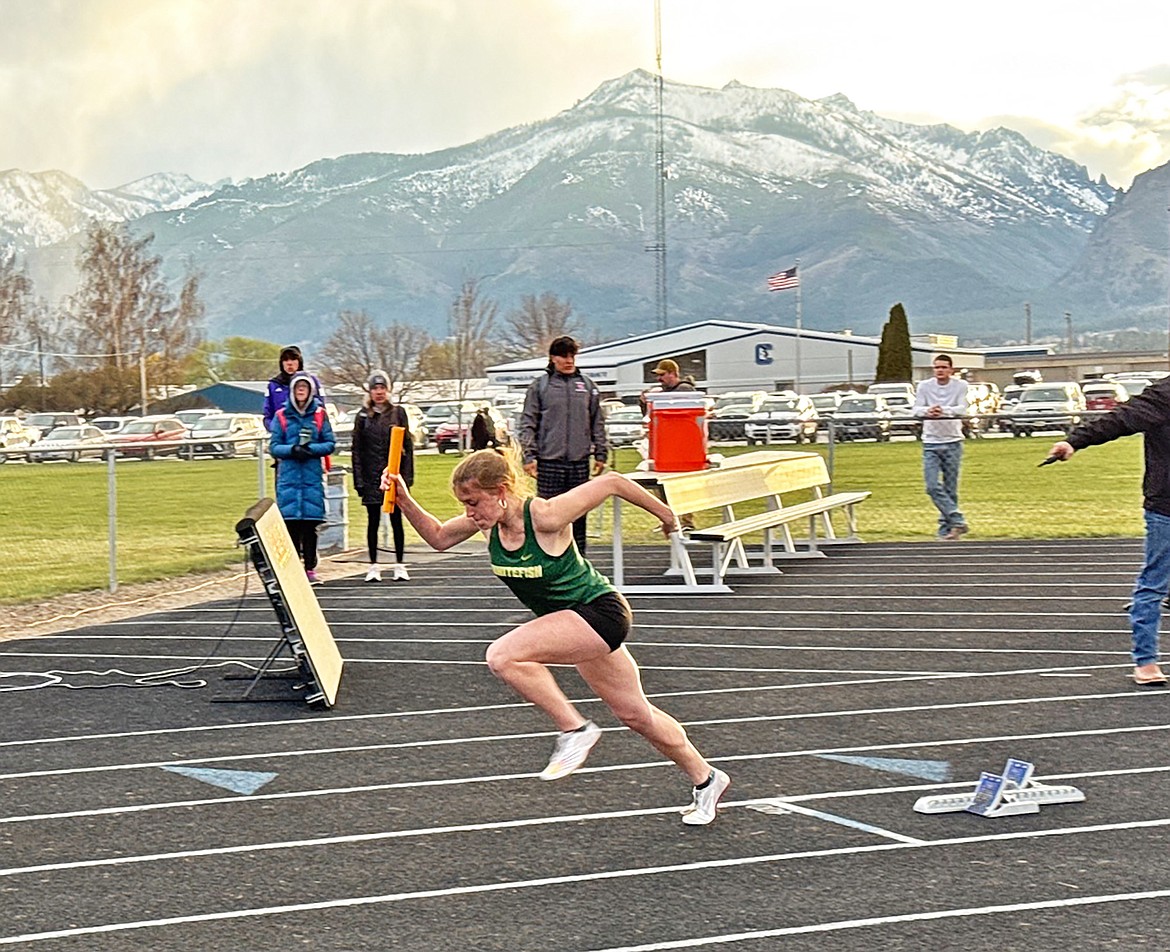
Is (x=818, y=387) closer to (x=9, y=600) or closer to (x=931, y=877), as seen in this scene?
(x=9, y=600)

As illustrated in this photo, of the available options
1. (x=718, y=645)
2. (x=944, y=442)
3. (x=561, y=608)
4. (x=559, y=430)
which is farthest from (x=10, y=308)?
(x=561, y=608)

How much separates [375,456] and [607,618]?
30.4 ft

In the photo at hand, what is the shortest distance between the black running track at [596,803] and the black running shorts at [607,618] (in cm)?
78

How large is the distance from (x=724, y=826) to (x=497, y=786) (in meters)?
1.18

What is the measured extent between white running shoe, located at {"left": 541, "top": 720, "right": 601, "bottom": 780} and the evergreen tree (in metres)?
69.0

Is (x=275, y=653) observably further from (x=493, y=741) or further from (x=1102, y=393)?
(x=1102, y=393)

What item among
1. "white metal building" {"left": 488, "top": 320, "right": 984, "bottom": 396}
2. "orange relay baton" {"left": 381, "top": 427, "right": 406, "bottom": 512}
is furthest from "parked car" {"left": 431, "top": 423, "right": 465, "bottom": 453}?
"white metal building" {"left": 488, "top": 320, "right": 984, "bottom": 396}

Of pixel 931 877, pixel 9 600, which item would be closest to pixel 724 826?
pixel 931 877

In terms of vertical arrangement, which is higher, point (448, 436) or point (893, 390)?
point (893, 390)

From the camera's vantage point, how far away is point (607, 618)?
6180 millimetres

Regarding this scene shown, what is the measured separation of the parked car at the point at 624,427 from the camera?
3202cm

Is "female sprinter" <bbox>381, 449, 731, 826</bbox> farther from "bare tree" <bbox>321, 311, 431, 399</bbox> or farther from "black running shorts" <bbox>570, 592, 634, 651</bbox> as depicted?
"bare tree" <bbox>321, 311, 431, 399</bbox>

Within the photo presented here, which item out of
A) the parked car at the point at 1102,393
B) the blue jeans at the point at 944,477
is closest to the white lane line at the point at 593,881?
the blue jeans at the point at 944,477

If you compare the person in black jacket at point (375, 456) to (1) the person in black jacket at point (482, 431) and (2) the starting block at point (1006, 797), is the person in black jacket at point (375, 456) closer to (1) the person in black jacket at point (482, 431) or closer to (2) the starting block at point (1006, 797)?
(1) the person in black jacket at point (482, 431)
